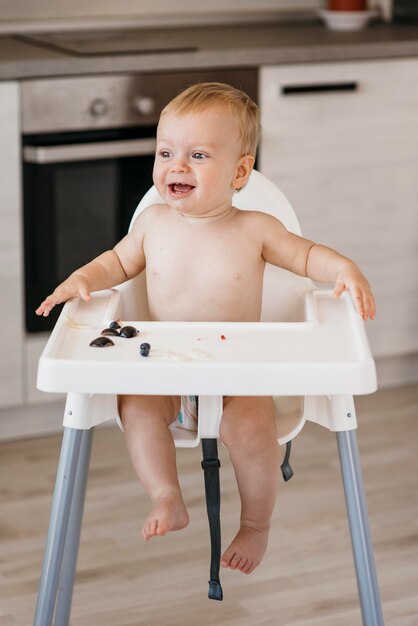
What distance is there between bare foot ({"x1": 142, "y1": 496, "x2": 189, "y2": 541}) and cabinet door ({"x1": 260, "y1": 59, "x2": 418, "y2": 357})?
142 cm

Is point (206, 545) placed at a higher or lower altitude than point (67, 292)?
lower

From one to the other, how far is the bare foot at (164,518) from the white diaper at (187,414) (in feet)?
0.54

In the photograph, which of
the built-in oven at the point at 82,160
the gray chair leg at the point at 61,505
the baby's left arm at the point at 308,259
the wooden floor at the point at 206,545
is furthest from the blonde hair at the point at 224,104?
the built-in oven at the point at 82,160

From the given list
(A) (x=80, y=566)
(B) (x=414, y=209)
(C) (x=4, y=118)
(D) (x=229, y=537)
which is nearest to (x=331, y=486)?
(D) (x=229, y=537)

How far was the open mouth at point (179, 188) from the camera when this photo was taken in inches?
65.6

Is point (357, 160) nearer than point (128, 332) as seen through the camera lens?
No

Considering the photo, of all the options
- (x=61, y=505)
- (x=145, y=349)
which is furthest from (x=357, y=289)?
(x=61, y=505)

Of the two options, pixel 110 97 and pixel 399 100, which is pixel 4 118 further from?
pixel 399 100

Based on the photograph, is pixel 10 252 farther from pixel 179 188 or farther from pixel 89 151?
pixel 179 188

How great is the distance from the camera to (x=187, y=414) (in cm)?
173

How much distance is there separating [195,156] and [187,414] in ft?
1.23

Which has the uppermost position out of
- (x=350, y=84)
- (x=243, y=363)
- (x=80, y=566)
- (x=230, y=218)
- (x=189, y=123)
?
(x=350, y=84)

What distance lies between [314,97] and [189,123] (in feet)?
4.20

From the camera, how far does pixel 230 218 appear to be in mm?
1784
